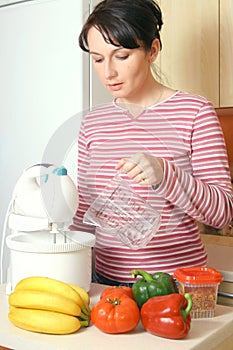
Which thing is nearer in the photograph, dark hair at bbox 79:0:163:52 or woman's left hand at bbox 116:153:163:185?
woman's left hand at bbox 116:153:163:185

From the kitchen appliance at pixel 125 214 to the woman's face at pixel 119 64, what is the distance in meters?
0.20

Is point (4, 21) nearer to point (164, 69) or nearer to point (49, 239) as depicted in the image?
point (164, 69)

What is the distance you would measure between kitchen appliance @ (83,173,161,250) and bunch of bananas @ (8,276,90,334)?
176 mm

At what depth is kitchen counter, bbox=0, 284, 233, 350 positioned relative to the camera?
0.88 metres

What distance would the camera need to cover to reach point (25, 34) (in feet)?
5.93

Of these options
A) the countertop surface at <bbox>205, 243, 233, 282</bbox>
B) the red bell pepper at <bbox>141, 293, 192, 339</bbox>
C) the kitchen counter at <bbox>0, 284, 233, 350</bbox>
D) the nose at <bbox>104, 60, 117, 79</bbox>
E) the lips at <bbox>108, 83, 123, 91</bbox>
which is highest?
the nose at <bbox>104, 60, 117, 79</bbox>

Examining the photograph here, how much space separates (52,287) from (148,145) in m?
0.35

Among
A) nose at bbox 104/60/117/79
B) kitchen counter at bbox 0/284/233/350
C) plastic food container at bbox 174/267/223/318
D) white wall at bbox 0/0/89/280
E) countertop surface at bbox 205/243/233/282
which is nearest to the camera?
kitchen counter at bbox 0/284/233/350

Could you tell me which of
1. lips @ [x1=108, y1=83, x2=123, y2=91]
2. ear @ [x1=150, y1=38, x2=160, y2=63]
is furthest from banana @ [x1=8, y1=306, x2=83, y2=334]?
ear @ [x1=150, y1=38, x2=160, y2=63]

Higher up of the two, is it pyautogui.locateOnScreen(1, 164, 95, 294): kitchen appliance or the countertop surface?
pyautogui.locateOnScreen(1, 164, 95, 294): kitchen appliance

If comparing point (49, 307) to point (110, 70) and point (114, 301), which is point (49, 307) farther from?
point (110, 70)

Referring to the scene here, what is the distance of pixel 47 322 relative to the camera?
3.04ft

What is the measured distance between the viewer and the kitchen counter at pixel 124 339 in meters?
0.88

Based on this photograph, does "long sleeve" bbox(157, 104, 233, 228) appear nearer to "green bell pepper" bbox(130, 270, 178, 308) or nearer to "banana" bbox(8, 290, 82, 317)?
"green bell pepper" bbox(130, 270, 178, 308)
